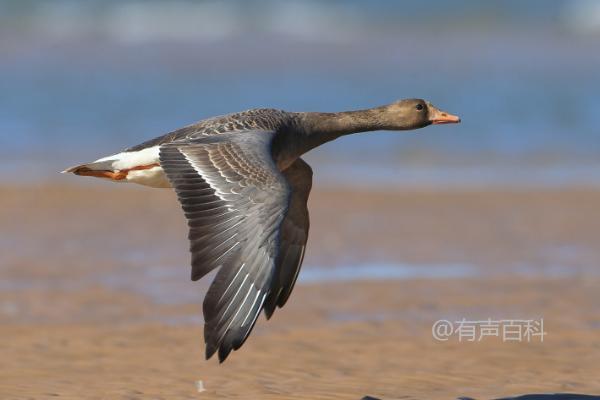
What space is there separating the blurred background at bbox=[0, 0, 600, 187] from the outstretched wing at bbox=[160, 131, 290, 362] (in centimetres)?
801

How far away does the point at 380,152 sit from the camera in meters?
17.0

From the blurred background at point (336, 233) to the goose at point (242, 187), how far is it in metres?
1.04

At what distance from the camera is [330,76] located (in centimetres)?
2452

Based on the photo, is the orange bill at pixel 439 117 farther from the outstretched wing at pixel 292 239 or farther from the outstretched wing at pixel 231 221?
the outstretched wing at pixel 231 221

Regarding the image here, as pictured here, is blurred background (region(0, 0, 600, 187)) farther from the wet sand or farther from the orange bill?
the orange bill

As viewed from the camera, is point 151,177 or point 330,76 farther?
point 330,76

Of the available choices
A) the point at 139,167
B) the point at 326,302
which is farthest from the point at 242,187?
the point at 326,302

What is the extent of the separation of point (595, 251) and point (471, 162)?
5444 mm

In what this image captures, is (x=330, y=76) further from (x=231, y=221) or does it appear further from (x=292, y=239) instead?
(x=231, y=221)

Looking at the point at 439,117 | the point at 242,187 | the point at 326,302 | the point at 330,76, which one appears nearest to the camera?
the point at 242,187

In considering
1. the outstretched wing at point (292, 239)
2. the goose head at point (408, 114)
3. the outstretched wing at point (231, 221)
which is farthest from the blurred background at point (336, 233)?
the goose head at point (408, 114)

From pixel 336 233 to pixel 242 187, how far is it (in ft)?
18.2

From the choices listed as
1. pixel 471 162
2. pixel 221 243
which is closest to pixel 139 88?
pixel 471 162

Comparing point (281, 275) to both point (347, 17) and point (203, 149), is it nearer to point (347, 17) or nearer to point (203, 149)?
point (203, 149)
